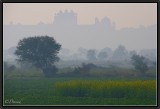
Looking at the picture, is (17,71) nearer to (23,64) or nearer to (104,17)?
(23,64)

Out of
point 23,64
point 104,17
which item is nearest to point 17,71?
point 23,64

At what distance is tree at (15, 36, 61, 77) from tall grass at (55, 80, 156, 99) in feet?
1.24

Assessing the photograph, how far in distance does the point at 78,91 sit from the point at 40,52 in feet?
3.13

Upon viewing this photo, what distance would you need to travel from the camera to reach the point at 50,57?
86.5 feet

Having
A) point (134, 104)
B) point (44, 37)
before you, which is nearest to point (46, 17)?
point (44, 37)

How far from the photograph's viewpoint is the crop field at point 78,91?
26.2 meters

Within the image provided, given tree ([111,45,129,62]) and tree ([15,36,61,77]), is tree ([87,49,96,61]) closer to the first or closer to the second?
tree ([111,45,129,62])

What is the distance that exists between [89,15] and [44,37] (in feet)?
2.87

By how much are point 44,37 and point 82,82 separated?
1.03 meters

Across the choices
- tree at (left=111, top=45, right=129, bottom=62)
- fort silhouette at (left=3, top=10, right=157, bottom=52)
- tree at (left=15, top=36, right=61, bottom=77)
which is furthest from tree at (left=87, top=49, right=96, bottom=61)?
tree at (left=15, top=36, right=61, bottom=77)

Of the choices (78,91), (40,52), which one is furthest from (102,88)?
(40,52)

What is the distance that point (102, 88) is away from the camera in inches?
1037

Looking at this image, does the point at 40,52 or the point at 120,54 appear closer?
the point at 120,54

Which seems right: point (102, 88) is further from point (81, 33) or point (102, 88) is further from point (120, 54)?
point (81, 33)
